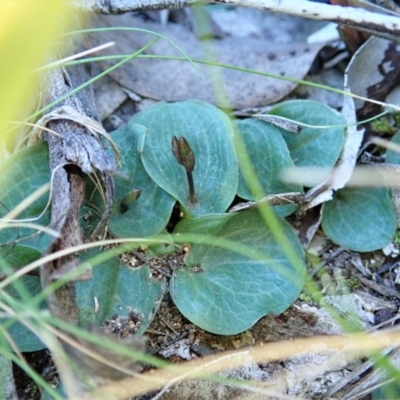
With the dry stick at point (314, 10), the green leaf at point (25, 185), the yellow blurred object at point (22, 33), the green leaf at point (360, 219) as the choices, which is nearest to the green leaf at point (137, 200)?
the green leaf at point (25, 185)

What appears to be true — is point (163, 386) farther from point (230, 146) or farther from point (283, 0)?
point (283, 0)

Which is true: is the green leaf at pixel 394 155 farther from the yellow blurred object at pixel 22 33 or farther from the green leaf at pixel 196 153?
the yellow blurred object at pixel 22 33

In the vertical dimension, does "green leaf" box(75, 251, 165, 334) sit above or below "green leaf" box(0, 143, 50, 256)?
below

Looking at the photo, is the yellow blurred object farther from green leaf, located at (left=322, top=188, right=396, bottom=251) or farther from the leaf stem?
green leaf, located at (left=322, top=188, right=396, bottom=251)

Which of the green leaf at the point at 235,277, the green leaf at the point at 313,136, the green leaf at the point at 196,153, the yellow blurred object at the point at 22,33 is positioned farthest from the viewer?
the green leaf at the point at 313,136

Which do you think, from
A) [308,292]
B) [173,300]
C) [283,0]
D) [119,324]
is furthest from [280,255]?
[283,0]

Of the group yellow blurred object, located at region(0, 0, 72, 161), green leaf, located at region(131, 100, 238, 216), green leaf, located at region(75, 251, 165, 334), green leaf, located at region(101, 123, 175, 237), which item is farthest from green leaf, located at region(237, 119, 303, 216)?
yellow blurred object, located at region(0, 0, 72, 161)
